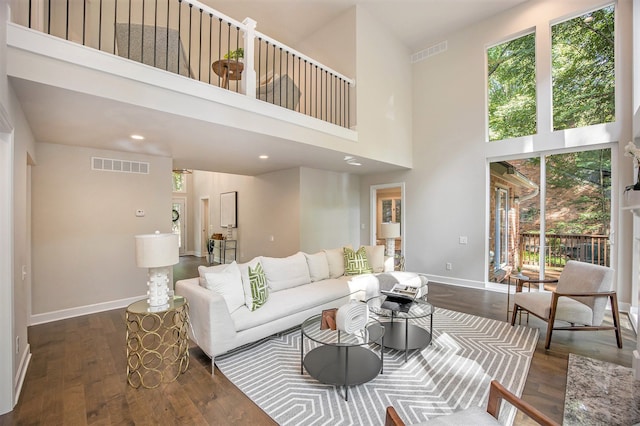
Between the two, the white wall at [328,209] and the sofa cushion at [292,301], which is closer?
the sofa cushion at [292,301]

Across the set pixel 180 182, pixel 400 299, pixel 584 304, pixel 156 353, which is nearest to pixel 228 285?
pixel 156 353

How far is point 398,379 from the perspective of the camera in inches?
95.0

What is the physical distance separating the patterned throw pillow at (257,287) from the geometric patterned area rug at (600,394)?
2.62m

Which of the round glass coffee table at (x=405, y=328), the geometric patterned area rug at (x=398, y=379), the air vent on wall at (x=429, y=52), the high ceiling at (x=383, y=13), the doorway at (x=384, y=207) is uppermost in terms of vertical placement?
the high ceiling at (x=383, y=13)

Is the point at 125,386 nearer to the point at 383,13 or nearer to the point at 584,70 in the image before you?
the point at 383,13

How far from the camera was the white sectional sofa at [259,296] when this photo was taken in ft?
8.57

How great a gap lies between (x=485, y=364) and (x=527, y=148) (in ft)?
13.1

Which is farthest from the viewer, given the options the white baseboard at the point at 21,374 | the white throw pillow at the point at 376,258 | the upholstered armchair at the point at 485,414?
→ the white throw pillow at the point at 376,258

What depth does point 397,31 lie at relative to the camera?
18.9 feet

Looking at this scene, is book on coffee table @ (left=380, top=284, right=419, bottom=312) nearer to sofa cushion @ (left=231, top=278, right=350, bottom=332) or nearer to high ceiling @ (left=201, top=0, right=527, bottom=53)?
sofa cushion @ (left=231, top=278, right=350, bottom=332)

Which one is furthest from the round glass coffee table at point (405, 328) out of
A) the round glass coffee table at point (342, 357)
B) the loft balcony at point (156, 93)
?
the loft balcony at point (156, 93)

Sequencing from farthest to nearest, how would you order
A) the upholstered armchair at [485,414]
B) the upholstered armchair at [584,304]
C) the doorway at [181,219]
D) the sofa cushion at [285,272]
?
the doorway at [181,219] → the sofa cushion at [285,272] → the upholstered armchair at [584,304] → the upholstered armchair at [485,414]

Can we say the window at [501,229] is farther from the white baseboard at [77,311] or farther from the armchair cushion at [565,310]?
the white baseboard at [77,311]

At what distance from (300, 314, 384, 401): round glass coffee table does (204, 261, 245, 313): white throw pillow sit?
85 cm
